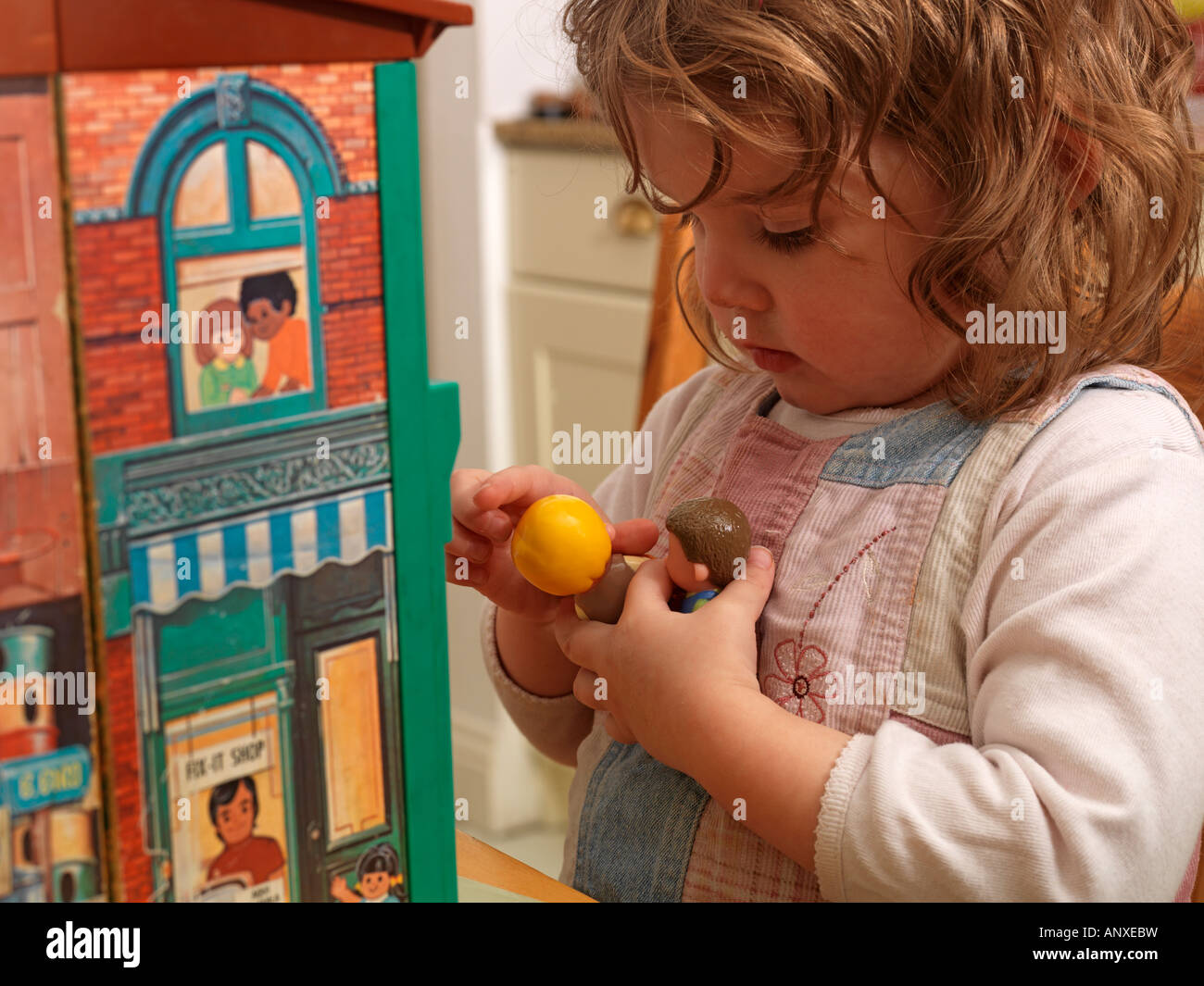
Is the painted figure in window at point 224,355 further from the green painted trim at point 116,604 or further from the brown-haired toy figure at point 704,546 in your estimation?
the brown-haired toy figure at point 704,546

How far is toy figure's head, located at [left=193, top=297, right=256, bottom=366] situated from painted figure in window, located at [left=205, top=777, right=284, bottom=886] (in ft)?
0.47

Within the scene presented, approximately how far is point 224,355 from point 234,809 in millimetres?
153

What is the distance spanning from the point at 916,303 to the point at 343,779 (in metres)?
0.40

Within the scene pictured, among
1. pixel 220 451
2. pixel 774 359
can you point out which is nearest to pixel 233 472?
pixel 220 451

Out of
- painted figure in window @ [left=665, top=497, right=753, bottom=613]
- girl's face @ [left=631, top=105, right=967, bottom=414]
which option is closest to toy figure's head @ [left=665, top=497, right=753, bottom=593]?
painted figure in window @ [left=665, top=497, right=753, bottom=613]

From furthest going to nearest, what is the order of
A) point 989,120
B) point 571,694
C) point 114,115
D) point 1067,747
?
point 571,694 < point 989,120 < point 1067,747 < point 114,115

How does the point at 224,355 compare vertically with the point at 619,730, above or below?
above

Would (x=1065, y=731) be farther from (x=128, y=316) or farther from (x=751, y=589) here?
(x=128, y=316)

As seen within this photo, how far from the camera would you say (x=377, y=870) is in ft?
1.49

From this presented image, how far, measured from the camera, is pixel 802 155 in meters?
0.61

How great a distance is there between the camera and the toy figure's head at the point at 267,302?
39 centimetres

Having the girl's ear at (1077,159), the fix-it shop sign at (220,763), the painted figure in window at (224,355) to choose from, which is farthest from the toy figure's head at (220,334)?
the girl's ear at (1077,159)

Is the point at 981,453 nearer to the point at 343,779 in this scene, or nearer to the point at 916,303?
the point at 916,303

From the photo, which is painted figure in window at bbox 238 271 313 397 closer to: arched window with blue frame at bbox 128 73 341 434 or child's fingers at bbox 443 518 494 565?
arched window with blue frame at bbox 128 73 341 434
